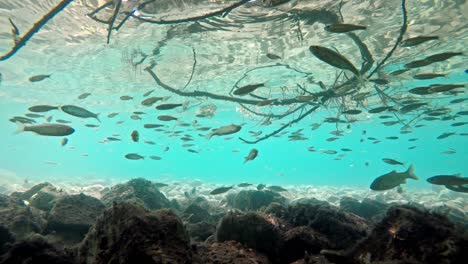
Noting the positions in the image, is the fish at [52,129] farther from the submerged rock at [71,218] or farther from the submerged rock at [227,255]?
the submerged rock at [227,255]

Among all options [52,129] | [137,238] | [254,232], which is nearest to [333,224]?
[254,232]

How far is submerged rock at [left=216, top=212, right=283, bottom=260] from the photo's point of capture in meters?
3.26

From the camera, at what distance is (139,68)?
70.7 ft

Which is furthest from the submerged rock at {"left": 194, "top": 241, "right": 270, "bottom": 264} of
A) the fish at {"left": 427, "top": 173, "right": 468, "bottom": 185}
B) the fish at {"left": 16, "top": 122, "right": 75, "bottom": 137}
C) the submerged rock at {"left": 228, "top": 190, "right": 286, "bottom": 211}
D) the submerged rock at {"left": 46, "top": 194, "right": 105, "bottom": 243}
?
the submerged rock at {"left": 228, "top": 190, "right": 286, "bottom": 211}

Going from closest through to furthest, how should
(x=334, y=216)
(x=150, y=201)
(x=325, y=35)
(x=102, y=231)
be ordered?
(x=102, y=231) < (x=334, y=216) < (x=150, y=201) < (x=325, y=35)

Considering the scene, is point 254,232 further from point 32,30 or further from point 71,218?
point 32,30

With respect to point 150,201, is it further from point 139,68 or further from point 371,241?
point 139,68

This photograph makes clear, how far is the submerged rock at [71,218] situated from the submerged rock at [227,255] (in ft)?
8.86

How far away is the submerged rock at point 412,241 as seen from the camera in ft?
6.41

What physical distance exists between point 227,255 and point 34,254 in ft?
5.95

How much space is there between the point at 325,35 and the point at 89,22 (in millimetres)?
12788

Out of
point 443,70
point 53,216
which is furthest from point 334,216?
point 443,70

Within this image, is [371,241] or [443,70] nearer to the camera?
[371,241]

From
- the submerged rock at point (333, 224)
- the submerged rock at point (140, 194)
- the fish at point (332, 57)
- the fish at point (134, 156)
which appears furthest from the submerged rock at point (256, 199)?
the fish at point (332, 57)
